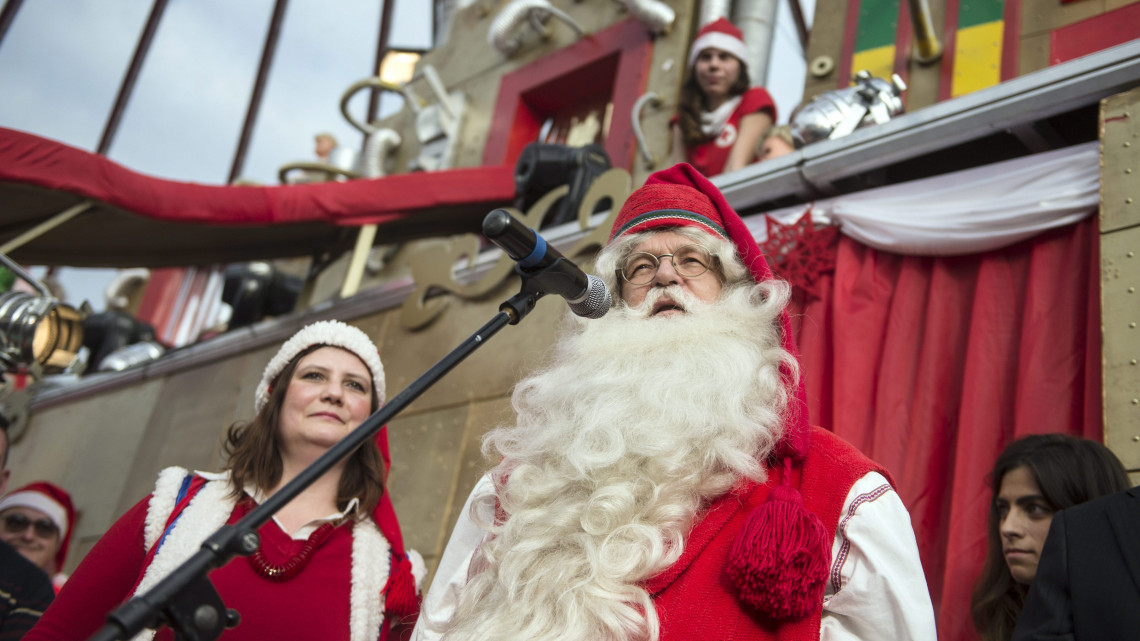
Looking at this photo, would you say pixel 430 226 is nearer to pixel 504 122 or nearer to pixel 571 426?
pixel 504 122

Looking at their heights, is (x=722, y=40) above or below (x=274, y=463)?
above

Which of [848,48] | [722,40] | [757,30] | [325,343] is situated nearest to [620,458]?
[325,343]

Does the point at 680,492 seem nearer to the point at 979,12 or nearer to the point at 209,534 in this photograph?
the point at 209,534

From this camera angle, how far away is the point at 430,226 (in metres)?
5.70

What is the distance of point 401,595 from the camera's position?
2.29m

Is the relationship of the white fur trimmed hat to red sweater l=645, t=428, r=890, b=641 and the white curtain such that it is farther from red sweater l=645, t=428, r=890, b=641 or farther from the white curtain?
the white curtain

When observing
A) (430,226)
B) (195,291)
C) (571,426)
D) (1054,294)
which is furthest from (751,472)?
(195,291)

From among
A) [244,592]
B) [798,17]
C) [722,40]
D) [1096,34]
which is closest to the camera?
[244,592]

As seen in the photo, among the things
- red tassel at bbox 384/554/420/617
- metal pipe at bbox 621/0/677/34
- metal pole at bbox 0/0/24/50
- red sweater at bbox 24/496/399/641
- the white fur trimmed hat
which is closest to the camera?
red sweater at bbox 24/496/399/641

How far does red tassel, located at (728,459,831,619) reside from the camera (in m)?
1.43

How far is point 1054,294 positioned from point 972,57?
72.5 inches

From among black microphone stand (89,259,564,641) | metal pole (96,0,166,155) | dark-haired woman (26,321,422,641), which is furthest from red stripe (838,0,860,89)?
metal pole (96,0,166,155)

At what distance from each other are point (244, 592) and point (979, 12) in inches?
158

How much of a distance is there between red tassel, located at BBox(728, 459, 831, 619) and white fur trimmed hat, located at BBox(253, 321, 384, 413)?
1.47 metres
